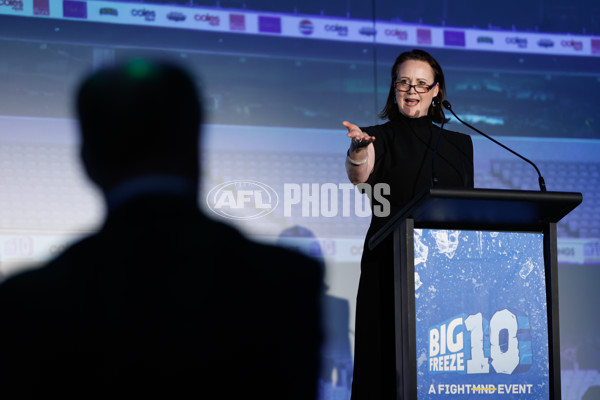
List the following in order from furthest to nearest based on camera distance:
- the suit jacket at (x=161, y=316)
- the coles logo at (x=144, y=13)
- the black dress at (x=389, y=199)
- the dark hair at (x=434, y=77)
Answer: the coles logo at (x=144, y=13)
the suit jacket at (x=161, y=316)
the dark hair at (x=434, y=77)
the black dress at (x=389, y=199)

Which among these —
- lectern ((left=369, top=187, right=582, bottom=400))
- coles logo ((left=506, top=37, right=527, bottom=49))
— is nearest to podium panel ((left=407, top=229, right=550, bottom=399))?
lectern ((left=369, top=187, right=582, bottom=400))

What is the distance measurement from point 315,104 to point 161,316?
0.99m

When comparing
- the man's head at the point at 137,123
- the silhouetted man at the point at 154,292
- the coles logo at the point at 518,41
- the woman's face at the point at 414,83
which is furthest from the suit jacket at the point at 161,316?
the coles logo at the point at 518,41

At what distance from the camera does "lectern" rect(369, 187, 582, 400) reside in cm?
126

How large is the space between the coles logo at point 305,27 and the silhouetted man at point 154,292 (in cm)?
48

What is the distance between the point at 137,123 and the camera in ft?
7.90

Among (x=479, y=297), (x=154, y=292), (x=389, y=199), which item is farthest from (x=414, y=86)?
(x=154, y=292)

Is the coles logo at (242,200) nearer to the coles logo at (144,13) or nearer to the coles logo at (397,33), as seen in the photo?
the coles logo at (144,13)

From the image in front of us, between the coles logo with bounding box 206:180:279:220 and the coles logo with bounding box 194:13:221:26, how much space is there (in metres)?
0.62

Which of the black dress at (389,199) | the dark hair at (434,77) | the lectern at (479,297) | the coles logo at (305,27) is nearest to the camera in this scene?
the lectern at (479,297)

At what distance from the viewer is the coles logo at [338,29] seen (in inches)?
106

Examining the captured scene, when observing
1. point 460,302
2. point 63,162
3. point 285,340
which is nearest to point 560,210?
point 460,302

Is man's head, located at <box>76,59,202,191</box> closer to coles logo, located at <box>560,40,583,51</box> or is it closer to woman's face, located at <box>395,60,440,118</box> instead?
woman's face, located at <box>395,60,440,118</box>

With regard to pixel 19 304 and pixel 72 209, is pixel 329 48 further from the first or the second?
pixel 19 304
